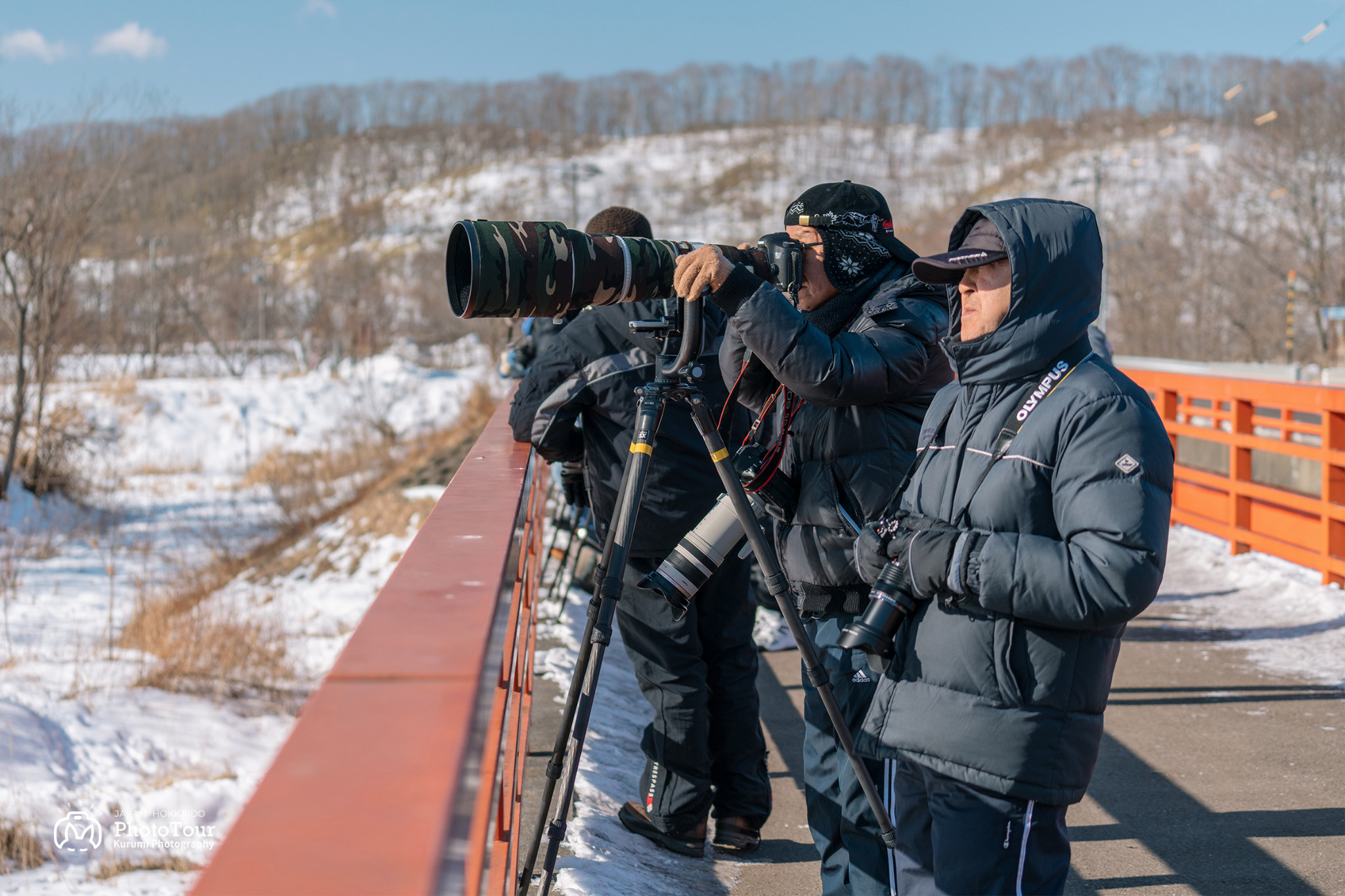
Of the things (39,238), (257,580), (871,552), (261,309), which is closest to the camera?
(871,552)

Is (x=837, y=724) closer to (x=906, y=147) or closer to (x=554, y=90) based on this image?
(x=906, y=147)

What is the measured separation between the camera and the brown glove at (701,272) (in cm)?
247

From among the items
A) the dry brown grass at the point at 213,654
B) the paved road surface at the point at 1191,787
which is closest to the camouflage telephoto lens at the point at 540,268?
the paved road surface at the point at 1191,787

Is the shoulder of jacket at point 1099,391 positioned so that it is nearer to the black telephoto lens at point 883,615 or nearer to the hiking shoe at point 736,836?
the black telephoto lens at point 883,615

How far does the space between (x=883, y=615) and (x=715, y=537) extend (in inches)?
32.0

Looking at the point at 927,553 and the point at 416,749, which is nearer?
the point at 416,749

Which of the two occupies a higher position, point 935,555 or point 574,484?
point 935,555

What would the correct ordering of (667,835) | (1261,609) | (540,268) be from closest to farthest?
1. (540,268)
2. (667,835)
3. (1261,609)

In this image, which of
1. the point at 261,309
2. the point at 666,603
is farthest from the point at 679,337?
the point at 261,309

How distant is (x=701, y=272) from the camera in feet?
8.17

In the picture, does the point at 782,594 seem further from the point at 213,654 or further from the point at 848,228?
the point at 213,654

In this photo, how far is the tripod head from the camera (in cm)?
264

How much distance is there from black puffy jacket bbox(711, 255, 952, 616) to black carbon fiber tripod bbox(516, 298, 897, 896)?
118 millimetres

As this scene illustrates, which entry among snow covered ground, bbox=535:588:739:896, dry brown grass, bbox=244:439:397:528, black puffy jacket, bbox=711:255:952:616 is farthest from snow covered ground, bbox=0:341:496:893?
black puffy jacket, bbox=711:255:952:616
